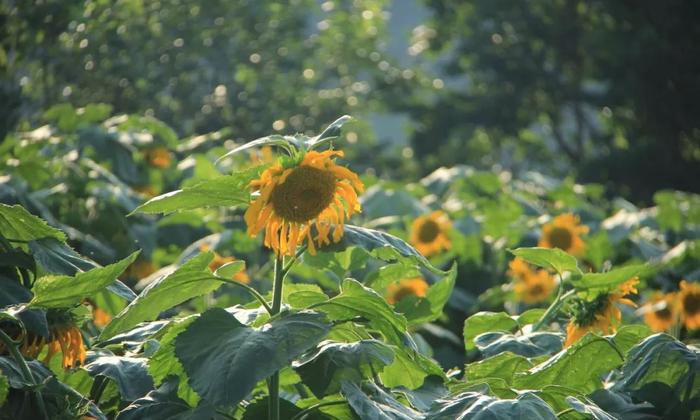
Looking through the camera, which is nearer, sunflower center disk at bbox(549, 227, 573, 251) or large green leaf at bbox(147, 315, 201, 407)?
large green leaf at bbox(147, 315, 201, 407)

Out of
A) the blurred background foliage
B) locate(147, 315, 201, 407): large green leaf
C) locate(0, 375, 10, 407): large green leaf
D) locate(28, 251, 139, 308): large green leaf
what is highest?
locate(0, 375, 10, 407): large green leaf

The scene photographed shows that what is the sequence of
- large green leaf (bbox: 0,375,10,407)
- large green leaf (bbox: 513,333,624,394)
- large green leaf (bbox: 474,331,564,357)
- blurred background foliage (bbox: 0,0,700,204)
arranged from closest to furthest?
1. large green leaf (bbox: 0,375,10,407)
2. large green leaf (bbox: 513,333,624,394)
3. large green leaf (bbox: 474,331,564,357)
4. blurred background foliage (bbox: 0,0,700,204)

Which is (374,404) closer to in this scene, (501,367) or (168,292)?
(168,292)

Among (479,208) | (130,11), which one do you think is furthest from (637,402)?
(130,11)

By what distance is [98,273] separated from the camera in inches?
77.2

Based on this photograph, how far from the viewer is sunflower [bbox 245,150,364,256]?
83.2 inches

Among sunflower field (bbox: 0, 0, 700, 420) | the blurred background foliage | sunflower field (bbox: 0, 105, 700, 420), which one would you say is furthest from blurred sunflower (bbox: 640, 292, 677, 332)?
the blurred background foliage

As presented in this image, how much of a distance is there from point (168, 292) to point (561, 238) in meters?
3.38

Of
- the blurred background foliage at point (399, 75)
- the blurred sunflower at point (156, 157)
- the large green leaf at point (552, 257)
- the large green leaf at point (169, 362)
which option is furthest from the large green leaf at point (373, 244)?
the blurred background foliage at point (399, 75)

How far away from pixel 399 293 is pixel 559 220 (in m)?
A: 0.95

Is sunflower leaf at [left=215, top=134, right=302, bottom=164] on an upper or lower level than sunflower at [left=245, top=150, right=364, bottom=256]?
upper

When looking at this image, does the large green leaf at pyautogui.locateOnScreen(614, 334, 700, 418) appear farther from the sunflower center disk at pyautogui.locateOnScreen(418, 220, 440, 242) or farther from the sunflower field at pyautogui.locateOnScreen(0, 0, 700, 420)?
the sunflower center disk at pyautogui.locateOnScreen(418, 220, 440, 242)

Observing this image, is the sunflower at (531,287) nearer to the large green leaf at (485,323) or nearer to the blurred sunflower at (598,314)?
the blurred sunflower at (598,314)

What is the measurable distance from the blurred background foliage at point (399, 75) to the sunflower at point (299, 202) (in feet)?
11.6
